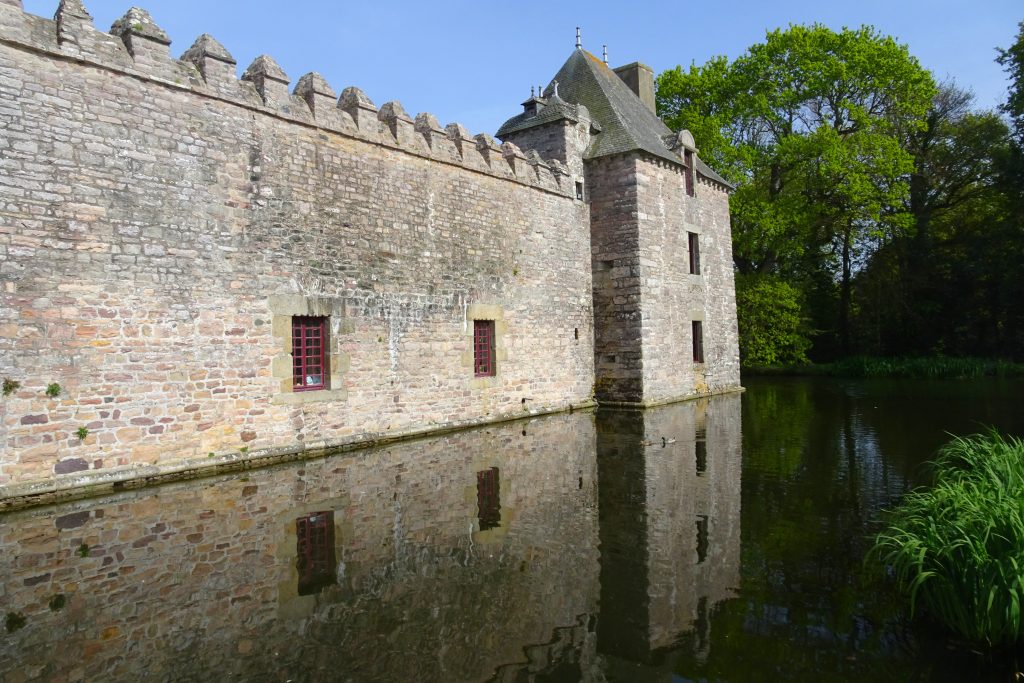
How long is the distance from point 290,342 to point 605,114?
10.7 meters

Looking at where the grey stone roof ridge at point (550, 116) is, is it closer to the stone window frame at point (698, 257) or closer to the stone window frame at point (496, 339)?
the stone window frame at point (698, 257)

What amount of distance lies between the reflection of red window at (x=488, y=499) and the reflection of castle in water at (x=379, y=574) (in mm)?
33

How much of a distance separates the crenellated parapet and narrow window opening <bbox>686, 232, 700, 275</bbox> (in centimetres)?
681

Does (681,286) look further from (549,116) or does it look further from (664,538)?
(664,538)

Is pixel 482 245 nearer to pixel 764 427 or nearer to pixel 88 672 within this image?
pixel 764 427

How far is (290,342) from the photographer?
377 inches

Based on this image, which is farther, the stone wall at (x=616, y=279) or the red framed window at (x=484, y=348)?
the stone wall at (x=616, y=279)

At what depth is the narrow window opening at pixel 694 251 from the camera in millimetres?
18203

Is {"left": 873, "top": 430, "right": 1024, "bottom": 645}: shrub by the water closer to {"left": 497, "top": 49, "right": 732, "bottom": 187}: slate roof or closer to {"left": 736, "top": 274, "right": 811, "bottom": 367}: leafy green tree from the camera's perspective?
{"left": 497, "top": 49, "right": 732, "bottom": 187}: slate roof

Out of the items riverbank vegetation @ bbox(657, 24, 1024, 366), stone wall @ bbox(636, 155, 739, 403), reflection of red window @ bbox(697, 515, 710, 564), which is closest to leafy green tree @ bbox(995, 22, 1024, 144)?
riverbank vegetation @ bbox(657, 24, 1024, 366)

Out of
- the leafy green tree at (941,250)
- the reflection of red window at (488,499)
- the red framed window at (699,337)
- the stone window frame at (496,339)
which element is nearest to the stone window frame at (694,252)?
the red framed window at (699,337)

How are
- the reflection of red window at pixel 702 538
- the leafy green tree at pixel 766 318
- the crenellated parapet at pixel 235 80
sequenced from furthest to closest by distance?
the leafy green tree at pixel 766 318, the crenellated parapet at pixel 235 80, the reflection of red window at pixel 702 538

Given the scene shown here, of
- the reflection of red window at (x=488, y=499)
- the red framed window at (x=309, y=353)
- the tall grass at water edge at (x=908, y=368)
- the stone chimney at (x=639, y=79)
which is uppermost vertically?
the stone chimney at (x=639, y=79)

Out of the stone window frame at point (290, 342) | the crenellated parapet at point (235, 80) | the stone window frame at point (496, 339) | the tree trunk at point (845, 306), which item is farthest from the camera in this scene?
the tree trunk at point (845, 306)
